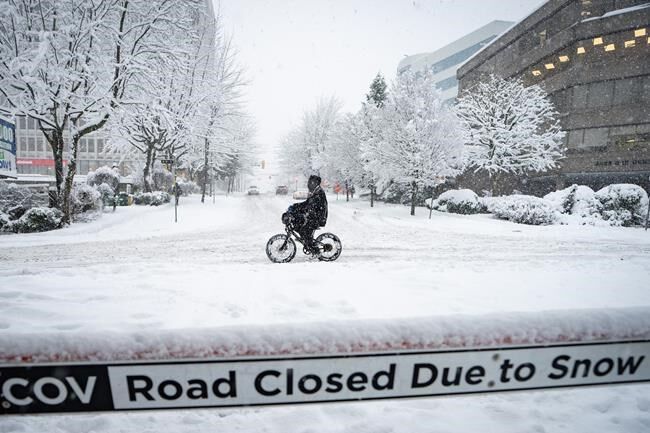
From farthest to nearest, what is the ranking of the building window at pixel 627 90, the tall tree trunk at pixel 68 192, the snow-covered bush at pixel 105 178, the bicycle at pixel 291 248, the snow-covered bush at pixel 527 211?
the building window at pixel 627 90 < the snow-covered bush at pixel 105 178 < the snow-covered bush at pixel 527 211 < the tall tree trunk at pixel 68 192 < the bicycle at pixel 291 248

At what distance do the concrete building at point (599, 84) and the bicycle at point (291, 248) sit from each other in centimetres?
2616

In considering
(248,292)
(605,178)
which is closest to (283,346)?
(248,292)

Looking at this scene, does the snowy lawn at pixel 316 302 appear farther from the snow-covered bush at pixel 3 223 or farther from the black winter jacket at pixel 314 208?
the snow-covered bush at pixel 3 223

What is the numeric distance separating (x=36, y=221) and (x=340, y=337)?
1437 centimetres

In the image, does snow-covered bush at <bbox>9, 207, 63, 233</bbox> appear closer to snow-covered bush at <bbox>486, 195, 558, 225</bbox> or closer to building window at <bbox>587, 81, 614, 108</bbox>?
snow-covered bush at <bbox>486, 195, 558, 225</bbox>

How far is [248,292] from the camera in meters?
4.04

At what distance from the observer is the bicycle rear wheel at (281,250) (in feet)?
26.1

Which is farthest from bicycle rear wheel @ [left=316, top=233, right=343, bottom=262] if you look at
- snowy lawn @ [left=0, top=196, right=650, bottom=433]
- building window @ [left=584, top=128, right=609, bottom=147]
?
building window @ [left=584, top=128, right=609, bottom=147]

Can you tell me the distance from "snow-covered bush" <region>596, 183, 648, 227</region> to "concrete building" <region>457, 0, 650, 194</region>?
1035 centimetres

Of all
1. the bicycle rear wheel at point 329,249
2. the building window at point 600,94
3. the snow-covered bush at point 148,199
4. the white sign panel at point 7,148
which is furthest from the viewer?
the building window at point 600,94

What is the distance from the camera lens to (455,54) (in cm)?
5853

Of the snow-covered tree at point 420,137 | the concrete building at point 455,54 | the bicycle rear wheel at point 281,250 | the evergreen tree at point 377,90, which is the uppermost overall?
the concrete building at point 455,54

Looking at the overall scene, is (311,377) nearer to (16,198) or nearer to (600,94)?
(16,198)

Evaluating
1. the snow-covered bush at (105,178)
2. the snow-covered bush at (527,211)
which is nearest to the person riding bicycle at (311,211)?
the snow-covered bush at (527,211)
